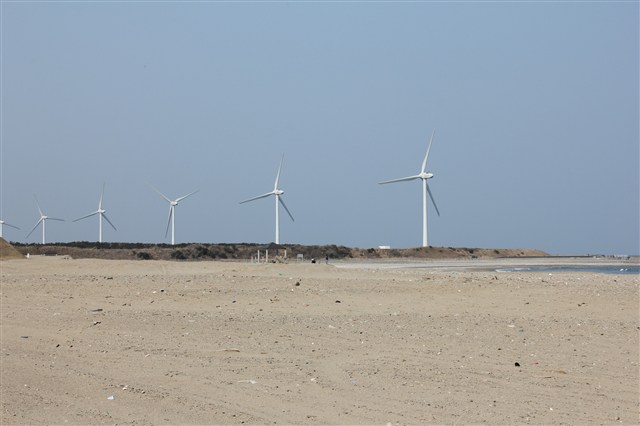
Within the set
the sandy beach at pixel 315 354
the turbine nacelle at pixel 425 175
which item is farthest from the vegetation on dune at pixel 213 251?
the sandy beach at pixel 315 354

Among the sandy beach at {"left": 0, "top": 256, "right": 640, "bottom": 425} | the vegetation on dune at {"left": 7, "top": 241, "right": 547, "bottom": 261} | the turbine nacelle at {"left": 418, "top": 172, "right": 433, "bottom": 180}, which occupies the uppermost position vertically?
the turbine nacelle at {"left": 418, "top": 172, "right": 433, "bottom": 180}

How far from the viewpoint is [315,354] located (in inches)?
493

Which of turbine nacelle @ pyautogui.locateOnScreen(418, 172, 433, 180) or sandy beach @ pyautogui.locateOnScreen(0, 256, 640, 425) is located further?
turbine nacelle @ pyautogui.locateOnScreen(418, 172, 433, 180)

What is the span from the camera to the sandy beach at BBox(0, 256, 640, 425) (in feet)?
31.0

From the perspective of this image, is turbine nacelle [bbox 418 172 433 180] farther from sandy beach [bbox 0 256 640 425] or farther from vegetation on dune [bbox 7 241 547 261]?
sandy beach [bbox 0 256 640 425]

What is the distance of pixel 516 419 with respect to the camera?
9133 millimetres

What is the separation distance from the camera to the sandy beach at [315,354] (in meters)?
9.46

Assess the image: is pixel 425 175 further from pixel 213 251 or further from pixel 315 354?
pixel 315 354

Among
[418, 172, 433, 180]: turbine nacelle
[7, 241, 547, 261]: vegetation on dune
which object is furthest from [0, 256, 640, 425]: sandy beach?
[418, 172, 433, 180]: turbine nacelle

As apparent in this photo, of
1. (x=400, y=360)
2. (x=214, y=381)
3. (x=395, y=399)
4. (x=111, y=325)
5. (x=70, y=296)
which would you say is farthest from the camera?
(x=70, y=296)

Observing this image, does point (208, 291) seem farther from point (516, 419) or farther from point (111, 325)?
point (516, 419)

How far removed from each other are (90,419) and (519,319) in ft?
32.4

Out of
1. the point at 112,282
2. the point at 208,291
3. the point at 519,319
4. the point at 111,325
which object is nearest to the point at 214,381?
the point at 111,325

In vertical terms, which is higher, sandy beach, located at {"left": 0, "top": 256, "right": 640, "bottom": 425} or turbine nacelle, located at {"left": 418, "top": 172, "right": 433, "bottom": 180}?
turbine nacelle, located at {"left": 418, "top": 172, "right": 433, "bottom": 180}
